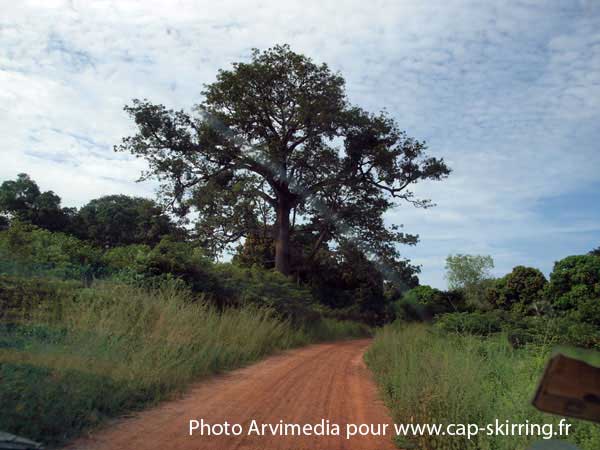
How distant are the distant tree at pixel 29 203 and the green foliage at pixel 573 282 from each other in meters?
24.8

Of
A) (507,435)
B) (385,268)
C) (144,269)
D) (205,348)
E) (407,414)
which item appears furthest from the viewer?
(385,268)

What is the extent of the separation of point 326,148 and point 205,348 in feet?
59.8

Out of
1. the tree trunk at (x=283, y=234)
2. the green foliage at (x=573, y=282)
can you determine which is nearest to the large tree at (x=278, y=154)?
the tree trunk at (x=283, y=234)

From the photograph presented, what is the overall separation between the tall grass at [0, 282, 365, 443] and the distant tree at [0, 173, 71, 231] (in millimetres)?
18415

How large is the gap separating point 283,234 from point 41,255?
16.6m

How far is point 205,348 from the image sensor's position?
33.7 ft

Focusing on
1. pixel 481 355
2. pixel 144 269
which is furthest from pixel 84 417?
pixel 144 269

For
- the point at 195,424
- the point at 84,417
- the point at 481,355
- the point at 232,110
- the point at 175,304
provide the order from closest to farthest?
the point at 84,417, the point at 195,424, the point at 481,355, the point at 175,304, the point at 232,110

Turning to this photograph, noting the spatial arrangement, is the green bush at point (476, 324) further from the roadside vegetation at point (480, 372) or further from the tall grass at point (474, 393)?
the tall grass at point (474, 393)

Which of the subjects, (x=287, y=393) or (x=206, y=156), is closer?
(x=287, y=393)

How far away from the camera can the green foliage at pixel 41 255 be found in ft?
31.9

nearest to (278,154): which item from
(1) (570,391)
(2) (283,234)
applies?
(2) (283,234)

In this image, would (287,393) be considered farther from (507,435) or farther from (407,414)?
(507,435)

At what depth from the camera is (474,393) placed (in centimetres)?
583
